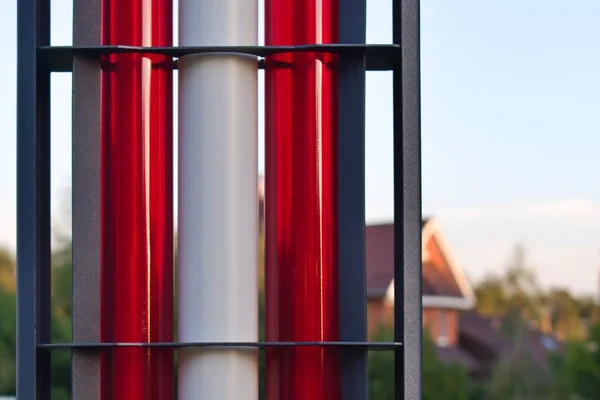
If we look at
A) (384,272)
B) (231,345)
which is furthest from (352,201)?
(384,272)

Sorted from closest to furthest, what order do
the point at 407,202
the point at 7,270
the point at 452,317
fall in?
the point at 407,202 → the point at 7,270 → the point at 452,317

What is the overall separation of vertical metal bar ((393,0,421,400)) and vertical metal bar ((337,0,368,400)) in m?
0.09

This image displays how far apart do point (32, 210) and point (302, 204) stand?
63cm

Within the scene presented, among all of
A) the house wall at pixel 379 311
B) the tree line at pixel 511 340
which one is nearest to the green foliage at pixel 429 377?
the tree line at pixel 511 340

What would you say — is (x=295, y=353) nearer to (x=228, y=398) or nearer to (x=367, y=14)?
(x=228, y=398)

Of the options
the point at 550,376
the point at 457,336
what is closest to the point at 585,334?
the point at 550,376

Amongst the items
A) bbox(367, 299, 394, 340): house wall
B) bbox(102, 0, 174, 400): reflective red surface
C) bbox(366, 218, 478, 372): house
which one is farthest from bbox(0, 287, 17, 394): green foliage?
bbox(102, 0, 174, 400): reflective red surface

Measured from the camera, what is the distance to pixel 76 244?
2.83m

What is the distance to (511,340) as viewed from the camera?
35.5 metres

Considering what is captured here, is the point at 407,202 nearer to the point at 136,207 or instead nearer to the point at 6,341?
the point at 136,207

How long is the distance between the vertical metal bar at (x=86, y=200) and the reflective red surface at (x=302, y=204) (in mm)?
418

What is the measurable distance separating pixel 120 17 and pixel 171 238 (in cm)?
55

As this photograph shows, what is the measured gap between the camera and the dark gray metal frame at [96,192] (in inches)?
108

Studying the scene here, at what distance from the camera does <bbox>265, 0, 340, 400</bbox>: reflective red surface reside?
2.87 metres
